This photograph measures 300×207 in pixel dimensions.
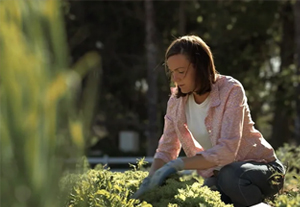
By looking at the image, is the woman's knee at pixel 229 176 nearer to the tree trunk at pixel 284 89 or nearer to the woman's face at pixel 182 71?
the woman's face at pixel 182 71

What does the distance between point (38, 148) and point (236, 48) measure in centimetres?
1773

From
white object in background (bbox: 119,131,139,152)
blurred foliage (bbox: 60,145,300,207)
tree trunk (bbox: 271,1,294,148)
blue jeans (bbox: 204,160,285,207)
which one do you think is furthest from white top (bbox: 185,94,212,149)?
white object in background (bbox: 119,131,139,152)

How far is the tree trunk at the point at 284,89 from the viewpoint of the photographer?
1806 cm

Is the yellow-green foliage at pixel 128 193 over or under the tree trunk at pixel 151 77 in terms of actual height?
over

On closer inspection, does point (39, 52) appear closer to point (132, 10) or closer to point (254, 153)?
point (254, 153)

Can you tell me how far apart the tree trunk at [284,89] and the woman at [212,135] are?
14.0 metres

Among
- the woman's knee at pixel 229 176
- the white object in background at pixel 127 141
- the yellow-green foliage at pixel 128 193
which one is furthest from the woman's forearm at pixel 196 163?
the white object in background at pixel 127 141

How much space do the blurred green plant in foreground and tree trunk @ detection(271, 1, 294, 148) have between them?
16400mm

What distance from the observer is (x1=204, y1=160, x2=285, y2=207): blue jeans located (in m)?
Result: 3.73

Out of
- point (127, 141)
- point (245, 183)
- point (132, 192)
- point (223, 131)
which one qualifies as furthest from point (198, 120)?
point (127, 141)

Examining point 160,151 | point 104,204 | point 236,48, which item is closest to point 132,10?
point 236,48

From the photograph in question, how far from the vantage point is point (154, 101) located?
16766 millimetres

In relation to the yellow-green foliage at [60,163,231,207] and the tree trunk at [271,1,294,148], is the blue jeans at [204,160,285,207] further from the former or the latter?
the tree trunk at [271,1,294,148]

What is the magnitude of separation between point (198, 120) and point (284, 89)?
1469 centimetres
